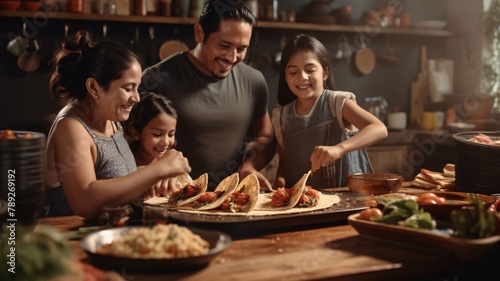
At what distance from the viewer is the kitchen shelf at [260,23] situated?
195 inches

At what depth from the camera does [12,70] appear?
5051mm

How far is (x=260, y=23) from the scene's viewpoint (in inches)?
222

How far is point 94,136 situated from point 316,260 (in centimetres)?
111

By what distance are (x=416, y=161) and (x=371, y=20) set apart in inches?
55.1

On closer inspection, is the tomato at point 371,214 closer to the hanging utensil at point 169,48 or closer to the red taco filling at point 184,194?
the red taco filling at point 184,194

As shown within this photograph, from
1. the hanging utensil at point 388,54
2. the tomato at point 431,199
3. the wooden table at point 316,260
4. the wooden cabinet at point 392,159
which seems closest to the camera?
the wooden table at point 316,260

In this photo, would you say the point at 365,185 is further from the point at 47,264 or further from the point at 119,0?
the point at 119,0

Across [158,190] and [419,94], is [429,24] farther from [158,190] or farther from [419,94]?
[158,190]

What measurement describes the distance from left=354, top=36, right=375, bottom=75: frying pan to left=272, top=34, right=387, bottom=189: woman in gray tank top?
8.62 ft

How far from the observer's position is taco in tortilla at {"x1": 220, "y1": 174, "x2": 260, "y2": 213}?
98.0 inches

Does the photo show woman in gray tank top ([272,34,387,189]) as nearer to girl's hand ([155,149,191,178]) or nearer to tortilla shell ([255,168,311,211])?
tortilla shell ([255,168,311,211])

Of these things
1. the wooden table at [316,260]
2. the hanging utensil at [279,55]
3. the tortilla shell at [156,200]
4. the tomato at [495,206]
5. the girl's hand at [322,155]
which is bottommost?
the wooden table at [316,260]

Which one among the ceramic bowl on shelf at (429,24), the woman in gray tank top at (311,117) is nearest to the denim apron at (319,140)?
the woman in gray tank top at (311,117)

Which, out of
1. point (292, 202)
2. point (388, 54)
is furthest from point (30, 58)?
point (388, 54)
